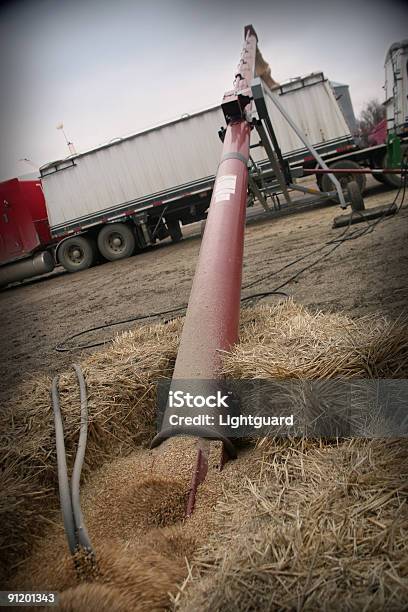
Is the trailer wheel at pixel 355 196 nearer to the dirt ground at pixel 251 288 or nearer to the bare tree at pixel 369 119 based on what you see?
the dirt ground at pixel 251 288

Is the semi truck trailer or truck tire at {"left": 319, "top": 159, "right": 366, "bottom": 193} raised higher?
the semi truck trailer

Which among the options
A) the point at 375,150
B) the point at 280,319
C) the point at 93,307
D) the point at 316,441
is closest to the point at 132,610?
the point at 316,441

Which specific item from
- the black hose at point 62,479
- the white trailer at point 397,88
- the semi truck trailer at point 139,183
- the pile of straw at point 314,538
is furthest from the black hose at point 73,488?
the semi truck trailer at point 139,183

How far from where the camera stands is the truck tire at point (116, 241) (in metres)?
10.5

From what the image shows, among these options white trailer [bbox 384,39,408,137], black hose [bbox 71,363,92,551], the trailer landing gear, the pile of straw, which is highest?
white trailer [bbox 384,39,408,137]

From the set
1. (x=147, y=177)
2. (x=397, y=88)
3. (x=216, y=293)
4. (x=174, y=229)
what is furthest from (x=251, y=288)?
(x=174, y=229)

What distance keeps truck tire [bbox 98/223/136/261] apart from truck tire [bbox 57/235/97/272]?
0.33 metres

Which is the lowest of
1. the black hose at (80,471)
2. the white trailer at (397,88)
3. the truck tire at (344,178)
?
the black hose at (80,471)

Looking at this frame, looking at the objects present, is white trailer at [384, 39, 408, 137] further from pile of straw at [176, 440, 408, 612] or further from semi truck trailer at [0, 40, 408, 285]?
pile of straw at [176, 440, 408, 612]

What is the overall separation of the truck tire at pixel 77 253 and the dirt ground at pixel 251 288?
7.81 feet

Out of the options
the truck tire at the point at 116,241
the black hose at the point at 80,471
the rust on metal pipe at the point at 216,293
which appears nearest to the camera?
the black hose at the point at 80,471

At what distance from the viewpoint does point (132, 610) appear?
0.93 m

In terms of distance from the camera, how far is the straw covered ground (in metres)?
0.89

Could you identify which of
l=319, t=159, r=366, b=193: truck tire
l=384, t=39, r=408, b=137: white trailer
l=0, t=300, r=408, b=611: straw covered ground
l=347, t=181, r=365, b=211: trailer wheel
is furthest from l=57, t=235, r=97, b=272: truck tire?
l=0, t=300, r=408, b=611: straw covered ground
